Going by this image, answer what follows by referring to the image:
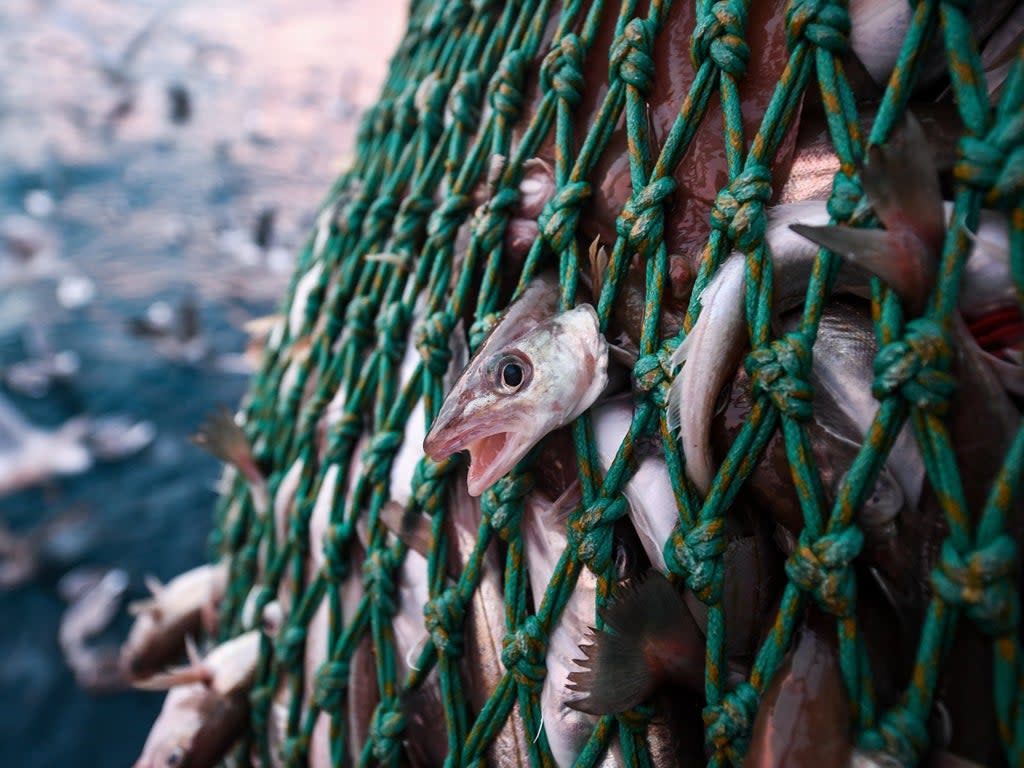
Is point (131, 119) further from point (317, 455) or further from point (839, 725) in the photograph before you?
point (839, 725)

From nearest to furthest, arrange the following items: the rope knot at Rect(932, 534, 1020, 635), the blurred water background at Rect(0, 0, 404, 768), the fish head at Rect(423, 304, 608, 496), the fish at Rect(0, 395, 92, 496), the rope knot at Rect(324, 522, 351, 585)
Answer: the rope knot at Rect(932, 534, 1020, 635) → the fish head at Rect(423, 304, 608, 496) → the rope knot at Rect(324, 522, 351, 585) → the blurred water background at Rect(0, 0, 404, 768) → the fish at Rect(0, 395, 92, 496)

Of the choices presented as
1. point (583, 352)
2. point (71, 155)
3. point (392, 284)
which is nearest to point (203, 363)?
point (71, 155)

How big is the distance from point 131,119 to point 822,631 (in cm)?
835

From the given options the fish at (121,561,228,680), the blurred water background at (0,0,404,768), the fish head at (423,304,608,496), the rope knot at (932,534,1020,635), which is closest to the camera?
the rope knot at (932,534,1020,635)

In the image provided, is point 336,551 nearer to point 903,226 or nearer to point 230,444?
point 230,444

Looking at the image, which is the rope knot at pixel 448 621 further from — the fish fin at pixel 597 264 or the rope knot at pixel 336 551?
the fish fin at pixel 597 264

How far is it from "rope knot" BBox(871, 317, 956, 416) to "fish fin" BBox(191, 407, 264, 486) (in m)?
1.00

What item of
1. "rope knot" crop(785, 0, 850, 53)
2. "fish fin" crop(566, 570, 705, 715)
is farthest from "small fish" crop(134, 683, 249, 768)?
"rope knot" crop(785, 0, 850, 53)

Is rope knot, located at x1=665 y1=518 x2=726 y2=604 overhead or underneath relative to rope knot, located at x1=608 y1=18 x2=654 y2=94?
underneath

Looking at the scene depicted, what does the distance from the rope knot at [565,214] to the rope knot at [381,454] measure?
320 mm

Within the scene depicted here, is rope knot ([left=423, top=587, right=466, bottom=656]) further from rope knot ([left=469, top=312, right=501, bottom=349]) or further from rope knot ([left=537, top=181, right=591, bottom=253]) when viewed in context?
rope knot ([left=537, top=181, right=591, bottom=253])

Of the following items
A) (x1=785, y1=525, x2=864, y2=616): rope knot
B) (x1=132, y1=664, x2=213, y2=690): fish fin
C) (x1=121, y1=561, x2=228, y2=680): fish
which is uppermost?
(x1=785, y1=525, x2=864, y2=616): rope knot

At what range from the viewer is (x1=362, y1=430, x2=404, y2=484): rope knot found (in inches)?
34.5

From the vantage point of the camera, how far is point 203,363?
14.5 ft
